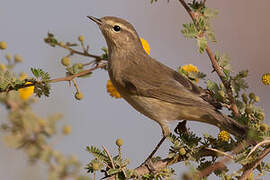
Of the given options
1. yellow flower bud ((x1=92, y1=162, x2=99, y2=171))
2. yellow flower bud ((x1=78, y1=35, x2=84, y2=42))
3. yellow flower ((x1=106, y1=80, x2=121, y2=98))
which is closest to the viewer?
yellow flower bud ((x1=92, y1=162, x2=99, y2=171))

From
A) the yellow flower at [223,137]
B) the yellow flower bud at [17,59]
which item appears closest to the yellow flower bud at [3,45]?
the yellow flower bud at [17,59]

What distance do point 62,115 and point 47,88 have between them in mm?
398

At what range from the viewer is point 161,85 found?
3641 millimetres

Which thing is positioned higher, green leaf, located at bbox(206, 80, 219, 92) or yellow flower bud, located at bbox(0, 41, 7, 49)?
yellow flower bud, located at bbox(0, 41, 7, 49)

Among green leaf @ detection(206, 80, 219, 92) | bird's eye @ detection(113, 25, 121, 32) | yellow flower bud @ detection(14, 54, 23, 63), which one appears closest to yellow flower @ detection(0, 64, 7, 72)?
yellow flower bud @ detection(14, 54, 23, 63)

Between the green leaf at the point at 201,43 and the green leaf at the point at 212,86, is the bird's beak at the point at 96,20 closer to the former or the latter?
the green leaf at the point at 212,86

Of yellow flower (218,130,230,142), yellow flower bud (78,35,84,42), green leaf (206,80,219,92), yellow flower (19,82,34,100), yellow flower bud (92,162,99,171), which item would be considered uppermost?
yellow flower bud (78,35,84,42)

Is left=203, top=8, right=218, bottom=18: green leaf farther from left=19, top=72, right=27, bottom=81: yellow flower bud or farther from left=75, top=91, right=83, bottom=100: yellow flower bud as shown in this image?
left=19, top=72, right=27, bottom=81: yellow flower bud

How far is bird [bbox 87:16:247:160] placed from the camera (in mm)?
3223

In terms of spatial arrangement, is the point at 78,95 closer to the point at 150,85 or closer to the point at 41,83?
the point at 41,83

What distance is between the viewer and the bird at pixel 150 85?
3.22 metres

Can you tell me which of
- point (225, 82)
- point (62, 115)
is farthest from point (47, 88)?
point (225, 82)

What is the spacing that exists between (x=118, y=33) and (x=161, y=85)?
78 centimetres

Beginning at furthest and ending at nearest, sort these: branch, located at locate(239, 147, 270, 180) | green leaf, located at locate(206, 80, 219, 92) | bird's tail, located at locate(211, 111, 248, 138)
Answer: green leaf, located at locate(206, 80, 219, 92) → bird's tail, located at locate(211, 111, 248, 138) → branch, located at locate(239, 147, 270, 180)
